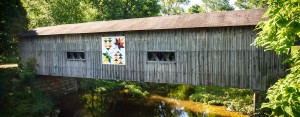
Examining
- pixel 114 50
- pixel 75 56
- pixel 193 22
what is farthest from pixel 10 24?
pixel 193 22

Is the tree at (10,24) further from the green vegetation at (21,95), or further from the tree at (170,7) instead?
the tree at (170,7)

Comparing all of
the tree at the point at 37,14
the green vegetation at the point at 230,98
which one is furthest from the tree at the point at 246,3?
the tree at the point at 37,14

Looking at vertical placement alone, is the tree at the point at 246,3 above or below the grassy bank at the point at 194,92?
above

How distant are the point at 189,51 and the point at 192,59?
0.41m

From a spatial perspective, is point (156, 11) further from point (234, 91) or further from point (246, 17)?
point (246, 17)

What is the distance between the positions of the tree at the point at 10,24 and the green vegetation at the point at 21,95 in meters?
1.81

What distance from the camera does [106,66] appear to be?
552 inches

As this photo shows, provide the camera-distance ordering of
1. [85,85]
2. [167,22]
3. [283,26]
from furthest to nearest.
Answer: [85,85] < [167,22] < [283,26]

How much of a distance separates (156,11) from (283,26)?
3410 cm

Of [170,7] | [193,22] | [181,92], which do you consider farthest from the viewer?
[170,7]

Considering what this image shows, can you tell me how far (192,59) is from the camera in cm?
1145

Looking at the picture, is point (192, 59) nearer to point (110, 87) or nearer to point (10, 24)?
point (10, 24)

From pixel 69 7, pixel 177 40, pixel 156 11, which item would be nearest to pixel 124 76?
pixel 177 40

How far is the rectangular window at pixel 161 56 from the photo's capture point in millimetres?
12209
